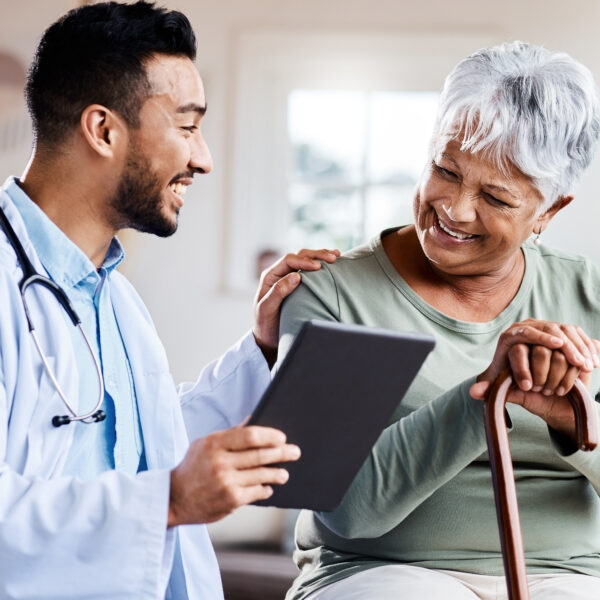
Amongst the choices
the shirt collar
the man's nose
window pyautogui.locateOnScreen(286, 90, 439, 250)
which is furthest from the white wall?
the shirt collar

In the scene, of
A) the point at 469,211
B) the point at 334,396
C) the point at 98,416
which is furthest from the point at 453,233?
the point at 98,416

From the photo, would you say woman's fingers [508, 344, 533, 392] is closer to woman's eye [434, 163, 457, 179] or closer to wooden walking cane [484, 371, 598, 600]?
wooden walking cane [484, 371, 598, 600]

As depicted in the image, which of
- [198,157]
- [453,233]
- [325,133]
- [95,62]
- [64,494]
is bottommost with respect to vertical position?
[325,133]

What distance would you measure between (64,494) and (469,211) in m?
0.80

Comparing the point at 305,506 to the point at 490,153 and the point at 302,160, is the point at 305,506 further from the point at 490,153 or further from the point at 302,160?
the point at 302,160

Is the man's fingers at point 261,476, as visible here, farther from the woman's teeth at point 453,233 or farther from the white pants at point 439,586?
the woman's teeth at point 453,233

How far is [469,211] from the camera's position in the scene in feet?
5.30

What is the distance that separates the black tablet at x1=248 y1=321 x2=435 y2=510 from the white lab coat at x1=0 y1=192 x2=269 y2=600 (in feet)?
0.56

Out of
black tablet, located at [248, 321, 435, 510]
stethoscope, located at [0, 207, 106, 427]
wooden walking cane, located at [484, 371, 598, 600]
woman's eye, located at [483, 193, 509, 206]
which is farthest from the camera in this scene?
woman's eye, located at [483, 193, 509, 206]

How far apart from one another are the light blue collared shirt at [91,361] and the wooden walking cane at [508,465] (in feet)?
1.78

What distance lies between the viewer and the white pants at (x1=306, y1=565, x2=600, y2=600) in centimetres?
140

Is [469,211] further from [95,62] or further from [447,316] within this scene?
[95,62]

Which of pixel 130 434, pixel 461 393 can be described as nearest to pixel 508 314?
pixel 461 393

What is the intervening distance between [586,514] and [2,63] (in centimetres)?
374
